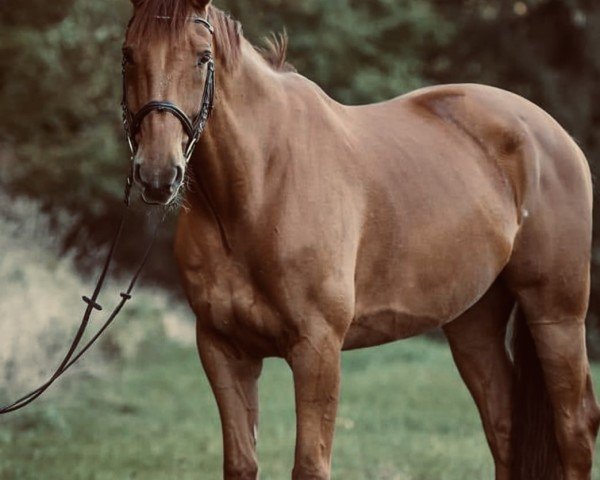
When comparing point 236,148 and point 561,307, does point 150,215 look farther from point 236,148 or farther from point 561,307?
point 561,307

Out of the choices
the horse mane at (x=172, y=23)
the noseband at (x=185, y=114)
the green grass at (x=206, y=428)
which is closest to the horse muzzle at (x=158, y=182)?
the noseband at (x=185, y=114)

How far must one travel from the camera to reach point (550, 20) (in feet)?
71.5

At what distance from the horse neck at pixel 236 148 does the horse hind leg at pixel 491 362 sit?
1669 millimetres

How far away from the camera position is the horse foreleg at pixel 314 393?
4430mm

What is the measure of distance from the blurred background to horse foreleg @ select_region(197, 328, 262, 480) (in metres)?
2.92

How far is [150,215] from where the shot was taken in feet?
15.9

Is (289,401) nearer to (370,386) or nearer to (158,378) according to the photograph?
(370,386)

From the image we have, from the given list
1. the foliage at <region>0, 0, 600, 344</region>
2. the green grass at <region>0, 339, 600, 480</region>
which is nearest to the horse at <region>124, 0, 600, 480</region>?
the green grass at <region>0, 339, 600, 480</region>

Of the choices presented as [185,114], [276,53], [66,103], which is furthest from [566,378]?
[66,103]

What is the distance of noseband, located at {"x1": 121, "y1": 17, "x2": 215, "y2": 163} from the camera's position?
13.2 feet

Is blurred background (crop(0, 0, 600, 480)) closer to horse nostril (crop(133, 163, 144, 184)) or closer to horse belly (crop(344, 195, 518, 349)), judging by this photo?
horse belly (crop(344, 195, 518, 349))

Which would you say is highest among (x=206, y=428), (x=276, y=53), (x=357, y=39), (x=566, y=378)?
(x=276, y=53)

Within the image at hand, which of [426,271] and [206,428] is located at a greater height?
[426,271]

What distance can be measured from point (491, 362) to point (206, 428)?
4305mm
